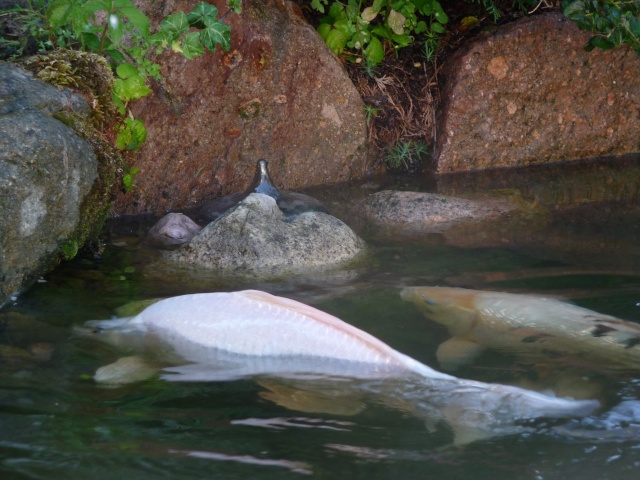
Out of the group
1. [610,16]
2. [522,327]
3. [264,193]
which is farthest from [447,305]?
[610,16]

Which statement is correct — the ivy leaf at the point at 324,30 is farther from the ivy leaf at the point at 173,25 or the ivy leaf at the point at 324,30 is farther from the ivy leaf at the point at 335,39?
the ivy leaf at the point at 173,25

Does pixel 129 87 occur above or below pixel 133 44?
below

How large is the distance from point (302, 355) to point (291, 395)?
0.20 metres

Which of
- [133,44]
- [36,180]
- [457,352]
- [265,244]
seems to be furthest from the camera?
[133,44]

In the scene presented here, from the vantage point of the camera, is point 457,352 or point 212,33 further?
point 212,33

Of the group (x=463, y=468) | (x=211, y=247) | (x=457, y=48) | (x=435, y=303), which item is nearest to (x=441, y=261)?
(x=435, y=303)

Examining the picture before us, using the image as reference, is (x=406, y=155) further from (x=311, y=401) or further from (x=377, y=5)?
(x=311, y=401)

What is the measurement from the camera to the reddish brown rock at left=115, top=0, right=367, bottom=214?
5.85 m

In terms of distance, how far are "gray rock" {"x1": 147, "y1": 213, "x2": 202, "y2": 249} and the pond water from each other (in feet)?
0.75

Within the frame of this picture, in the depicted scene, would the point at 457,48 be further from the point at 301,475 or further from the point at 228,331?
the point at 301,475

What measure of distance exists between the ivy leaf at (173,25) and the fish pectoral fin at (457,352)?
2.92 metres

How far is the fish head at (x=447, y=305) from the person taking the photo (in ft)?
12.6

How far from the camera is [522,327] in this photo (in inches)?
148

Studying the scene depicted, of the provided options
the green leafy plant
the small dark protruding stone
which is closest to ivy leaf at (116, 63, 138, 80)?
the green leafy plant
